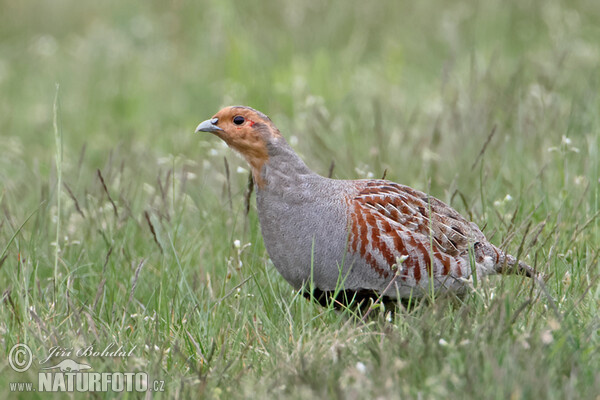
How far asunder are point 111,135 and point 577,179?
5181mm

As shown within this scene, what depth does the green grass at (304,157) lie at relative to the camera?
306cm

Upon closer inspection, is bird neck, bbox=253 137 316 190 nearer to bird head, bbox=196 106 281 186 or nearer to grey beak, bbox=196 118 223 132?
bird head, bbox=196 106 281 186

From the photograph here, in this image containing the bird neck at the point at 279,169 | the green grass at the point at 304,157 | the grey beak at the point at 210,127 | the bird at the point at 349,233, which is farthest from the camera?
the grey beak at the point at 210,127

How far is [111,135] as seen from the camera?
8.62 meters

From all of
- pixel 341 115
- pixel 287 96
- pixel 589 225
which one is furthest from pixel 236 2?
pixel 589 225

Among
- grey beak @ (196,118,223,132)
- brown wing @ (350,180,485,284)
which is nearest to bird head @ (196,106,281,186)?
grey beak @ (196,118,223,132)

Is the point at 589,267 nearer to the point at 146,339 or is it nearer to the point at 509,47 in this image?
the point at 146,339

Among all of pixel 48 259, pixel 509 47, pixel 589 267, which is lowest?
pixel 48 259

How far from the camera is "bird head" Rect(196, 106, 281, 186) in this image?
4.12 metres

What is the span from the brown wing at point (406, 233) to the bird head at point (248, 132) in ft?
1.65

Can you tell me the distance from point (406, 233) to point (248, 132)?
91 centimetres

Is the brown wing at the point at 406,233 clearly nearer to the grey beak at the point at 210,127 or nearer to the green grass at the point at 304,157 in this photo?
the green grass at the point at 304,157

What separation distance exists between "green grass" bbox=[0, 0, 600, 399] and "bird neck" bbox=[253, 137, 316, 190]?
0.47 m

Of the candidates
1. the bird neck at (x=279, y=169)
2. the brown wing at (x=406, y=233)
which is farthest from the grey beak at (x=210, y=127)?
the brown wing at (x=406, y=233)
